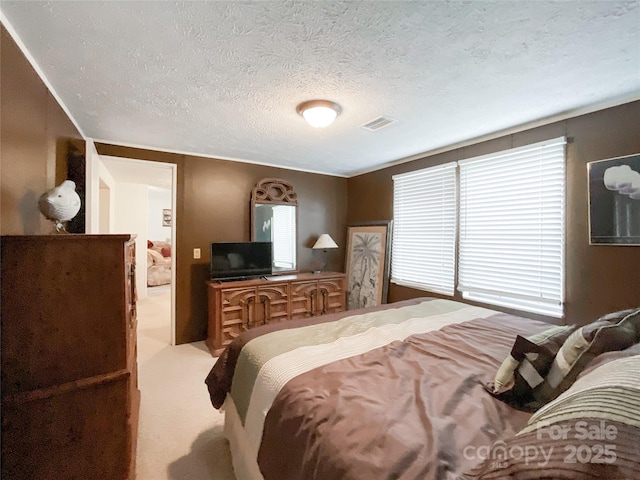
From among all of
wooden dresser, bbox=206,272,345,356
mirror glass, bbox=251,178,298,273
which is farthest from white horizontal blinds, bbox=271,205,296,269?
wooden dresser, bbox=206,272,345,356

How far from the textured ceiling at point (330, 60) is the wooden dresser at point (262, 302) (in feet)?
5.85

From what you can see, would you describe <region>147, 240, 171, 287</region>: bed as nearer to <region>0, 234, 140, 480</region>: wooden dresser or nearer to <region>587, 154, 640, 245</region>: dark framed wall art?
<region>0, 234, 140, 480</region>: wooden dresser

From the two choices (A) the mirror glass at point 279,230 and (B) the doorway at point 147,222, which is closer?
(B) the doorway at point 147,222

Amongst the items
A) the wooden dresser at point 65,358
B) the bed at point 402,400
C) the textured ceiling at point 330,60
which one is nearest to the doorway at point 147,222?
the textured ceiling at point 330,60

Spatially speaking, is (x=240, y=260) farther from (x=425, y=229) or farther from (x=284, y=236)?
(x=425, y=229)

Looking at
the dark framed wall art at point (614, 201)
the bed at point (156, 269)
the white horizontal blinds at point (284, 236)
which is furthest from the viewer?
the bed at point (156, 269)

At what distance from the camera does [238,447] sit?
1.55 metres

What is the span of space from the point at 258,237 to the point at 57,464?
2912mm

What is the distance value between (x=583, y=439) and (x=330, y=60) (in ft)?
6.04

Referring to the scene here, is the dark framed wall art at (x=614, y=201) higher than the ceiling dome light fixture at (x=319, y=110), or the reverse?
the ceiling dome light fixture at (x=319, y=110)

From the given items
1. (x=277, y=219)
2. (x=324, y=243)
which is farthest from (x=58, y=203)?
(x=324, y=243)

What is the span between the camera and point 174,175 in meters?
3.39

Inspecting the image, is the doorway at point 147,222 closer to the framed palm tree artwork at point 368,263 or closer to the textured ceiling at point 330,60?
the textured ceiling at point 330,60

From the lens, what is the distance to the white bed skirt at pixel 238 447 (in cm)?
135
